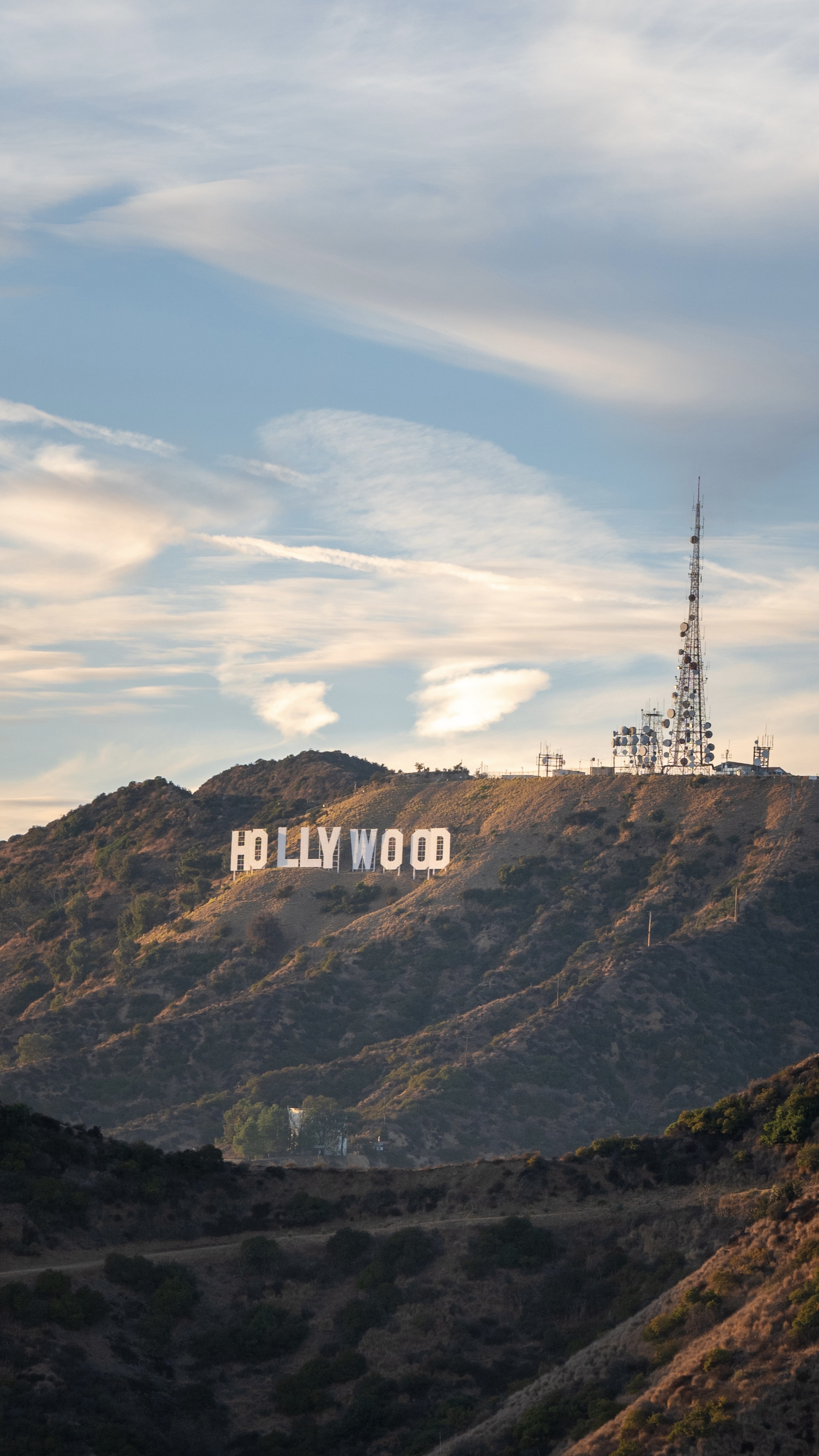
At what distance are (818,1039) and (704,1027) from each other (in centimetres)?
1114

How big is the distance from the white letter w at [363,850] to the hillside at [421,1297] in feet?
354

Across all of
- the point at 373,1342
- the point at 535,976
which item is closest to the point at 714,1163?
the point at 373,1342

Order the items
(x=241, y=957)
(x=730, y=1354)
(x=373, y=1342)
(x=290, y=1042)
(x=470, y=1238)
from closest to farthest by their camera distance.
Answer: (x=730, y=1354) → (x=373, y=1342) → (x=470, y=1238) → (x=290, y=1042) → (x=241, y=957)

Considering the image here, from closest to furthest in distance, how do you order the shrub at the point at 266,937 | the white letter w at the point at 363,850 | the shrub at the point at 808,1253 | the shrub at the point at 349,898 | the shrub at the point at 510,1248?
the shrub at the point at 808,1253 < the shrub at the point at 510,1248 < the shrub at the point at 266,937 < the shrub at the point at 349,898 < the white letter w at the point at 363,850

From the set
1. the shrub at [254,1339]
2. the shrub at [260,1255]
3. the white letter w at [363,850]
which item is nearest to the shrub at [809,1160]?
the shrub at [254,1339]

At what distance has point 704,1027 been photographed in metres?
143

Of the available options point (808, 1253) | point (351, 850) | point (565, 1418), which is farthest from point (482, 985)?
point (565, 1418)

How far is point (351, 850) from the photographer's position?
186 metres

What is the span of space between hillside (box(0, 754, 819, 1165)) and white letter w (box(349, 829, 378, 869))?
2463 millimetres

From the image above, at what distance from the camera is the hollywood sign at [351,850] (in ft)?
582

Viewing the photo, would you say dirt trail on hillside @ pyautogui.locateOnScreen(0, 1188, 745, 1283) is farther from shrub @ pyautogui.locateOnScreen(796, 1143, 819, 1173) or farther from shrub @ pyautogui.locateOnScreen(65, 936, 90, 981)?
shrub @ pyautogui.locateOnScreen(65, 936, 90, 981)

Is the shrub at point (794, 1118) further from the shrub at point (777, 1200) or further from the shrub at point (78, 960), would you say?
the shrub at point (78, 960)

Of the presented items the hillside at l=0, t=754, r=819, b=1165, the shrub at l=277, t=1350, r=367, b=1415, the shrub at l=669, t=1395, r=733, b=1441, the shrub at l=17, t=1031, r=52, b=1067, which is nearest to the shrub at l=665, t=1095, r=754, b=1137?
the shrub at l=277, t=1350, r=367, b=1415

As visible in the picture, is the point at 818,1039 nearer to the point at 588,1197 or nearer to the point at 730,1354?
the point at 588,1197
